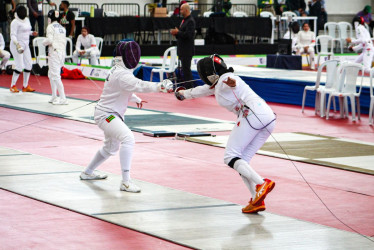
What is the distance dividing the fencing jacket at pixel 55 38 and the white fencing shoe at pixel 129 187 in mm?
7205

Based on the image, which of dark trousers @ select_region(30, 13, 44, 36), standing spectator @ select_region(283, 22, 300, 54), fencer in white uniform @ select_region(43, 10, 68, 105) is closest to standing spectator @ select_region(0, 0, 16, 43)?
dark trousers @ select_region(30, 13, 44, 36)

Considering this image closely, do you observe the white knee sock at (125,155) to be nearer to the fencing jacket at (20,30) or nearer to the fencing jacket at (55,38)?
the fencing jacket at (55,38)

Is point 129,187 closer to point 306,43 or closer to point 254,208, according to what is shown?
point 254,208

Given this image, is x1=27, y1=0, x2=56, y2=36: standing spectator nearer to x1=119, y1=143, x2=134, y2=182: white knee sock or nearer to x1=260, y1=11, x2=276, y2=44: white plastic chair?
x1=260, y1=11, x2=276, y2=44: white plastic chair

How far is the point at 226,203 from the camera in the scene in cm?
683

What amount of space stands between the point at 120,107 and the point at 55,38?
6929 millimetres

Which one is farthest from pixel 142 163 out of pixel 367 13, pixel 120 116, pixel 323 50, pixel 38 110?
pixel 367 13

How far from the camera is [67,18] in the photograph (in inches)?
870

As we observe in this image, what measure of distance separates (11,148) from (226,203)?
13.1 feet

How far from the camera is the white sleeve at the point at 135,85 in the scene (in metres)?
6.95

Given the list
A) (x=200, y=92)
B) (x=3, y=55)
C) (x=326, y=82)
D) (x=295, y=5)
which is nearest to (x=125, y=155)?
(x=200, y=92)

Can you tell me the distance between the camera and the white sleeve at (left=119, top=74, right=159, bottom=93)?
273 inches

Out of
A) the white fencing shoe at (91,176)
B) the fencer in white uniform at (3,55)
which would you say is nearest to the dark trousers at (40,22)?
the fencer in white uniform at (3,55)

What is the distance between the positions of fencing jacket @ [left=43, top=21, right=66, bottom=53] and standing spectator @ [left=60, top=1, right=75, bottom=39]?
23.3 ft
